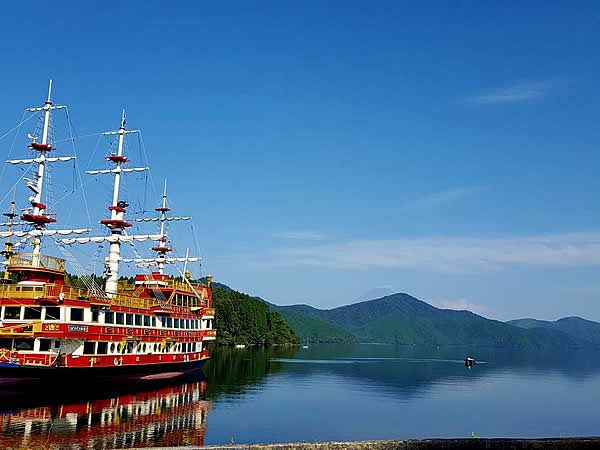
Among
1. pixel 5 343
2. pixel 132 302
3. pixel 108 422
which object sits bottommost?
pixel 108 422

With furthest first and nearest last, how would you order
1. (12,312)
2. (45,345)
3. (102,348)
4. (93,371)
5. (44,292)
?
(102,348), (93,371), (12,312), (44,292), (45,345)

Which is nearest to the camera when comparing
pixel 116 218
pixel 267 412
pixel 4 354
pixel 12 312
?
pixel 4 354

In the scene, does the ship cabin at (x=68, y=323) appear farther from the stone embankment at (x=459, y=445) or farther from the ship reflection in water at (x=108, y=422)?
the stone embankment at (x=459, y=445)

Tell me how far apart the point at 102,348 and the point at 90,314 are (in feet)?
12.4

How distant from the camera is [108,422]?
1511 inches

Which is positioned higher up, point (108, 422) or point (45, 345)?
point (45, 345)

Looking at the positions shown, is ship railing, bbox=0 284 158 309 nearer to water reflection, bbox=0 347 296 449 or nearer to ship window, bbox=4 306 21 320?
ship window, bbox=4 306 21 320

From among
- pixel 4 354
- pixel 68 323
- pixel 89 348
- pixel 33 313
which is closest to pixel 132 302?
pixel 89 348

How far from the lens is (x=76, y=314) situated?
50.3m

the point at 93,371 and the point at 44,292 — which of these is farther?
the point at 93,371

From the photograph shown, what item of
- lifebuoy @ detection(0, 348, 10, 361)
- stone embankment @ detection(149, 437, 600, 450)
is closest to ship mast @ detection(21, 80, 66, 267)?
lifebuoy @ detection(0, 348, 10, 361)

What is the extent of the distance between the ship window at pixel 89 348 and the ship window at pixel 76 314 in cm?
230

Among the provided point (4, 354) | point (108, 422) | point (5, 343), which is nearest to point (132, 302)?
point (5, 343)

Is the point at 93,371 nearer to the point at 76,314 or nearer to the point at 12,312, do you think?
the point at 76,314
